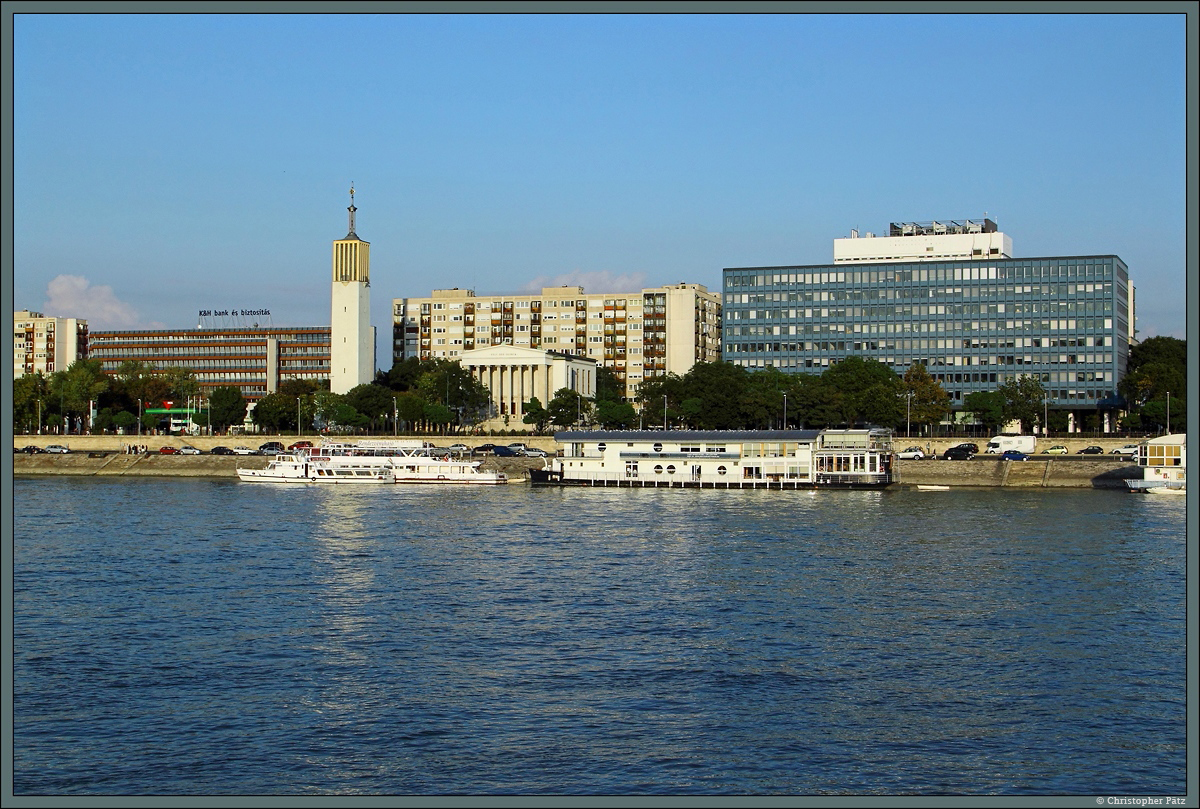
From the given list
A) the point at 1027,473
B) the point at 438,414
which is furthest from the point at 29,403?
the point at 1027,473

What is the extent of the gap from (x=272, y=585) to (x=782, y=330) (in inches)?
5143

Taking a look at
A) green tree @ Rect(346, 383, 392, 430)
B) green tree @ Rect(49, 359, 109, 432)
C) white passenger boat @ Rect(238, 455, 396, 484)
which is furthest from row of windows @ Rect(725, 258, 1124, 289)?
green tree @ Rect(49, 359, 109, 432)

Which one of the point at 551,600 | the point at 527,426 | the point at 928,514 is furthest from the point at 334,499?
the point at 527,426

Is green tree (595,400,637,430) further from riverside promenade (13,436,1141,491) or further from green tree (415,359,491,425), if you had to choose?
green tree (415,359,491,425)

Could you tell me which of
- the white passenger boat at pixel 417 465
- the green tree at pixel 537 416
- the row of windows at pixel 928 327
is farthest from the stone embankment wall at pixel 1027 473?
the green tree at pixel 537 416

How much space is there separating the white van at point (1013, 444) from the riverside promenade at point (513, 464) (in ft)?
12.0

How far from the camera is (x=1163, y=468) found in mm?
99438

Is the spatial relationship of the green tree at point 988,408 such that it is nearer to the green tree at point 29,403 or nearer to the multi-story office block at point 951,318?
the multi-story office block at point 951,318

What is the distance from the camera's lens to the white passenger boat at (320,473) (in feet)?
370

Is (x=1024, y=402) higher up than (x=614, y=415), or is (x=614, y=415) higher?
(x=1024, y=402)

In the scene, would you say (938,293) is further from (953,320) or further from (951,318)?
(953,320)

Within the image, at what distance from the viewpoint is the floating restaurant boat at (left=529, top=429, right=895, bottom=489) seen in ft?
343

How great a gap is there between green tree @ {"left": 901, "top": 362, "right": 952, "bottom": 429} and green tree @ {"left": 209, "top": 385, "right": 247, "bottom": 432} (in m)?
89.4

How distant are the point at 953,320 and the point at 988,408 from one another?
2245 centimetres
